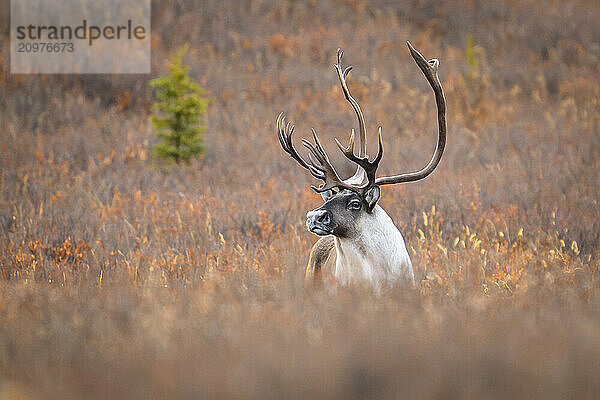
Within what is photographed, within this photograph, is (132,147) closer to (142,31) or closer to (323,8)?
(142,31)

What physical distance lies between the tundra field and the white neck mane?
1.23ft

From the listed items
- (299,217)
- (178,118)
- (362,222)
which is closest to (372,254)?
(362,222)

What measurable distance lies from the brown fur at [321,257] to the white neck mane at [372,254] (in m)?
0.60

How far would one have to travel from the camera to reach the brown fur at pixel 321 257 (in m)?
6.86

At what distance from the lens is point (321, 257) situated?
7.14 meters

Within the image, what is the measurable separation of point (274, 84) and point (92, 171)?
843 centimetres

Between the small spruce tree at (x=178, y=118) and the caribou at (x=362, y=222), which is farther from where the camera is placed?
the small spruce tree at (x=178, y=118)

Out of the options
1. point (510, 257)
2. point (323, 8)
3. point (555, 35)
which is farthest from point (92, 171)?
point (555, 35)

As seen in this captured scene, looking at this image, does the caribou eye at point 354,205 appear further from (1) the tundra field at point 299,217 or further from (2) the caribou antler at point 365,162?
(1) the tundra field at point 299,217

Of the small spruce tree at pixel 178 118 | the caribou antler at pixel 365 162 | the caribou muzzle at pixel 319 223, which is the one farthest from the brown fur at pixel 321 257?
the small spruce tree at pixel 178 118

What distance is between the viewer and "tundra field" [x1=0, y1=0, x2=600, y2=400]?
317cm

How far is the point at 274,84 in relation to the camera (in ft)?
67.2
